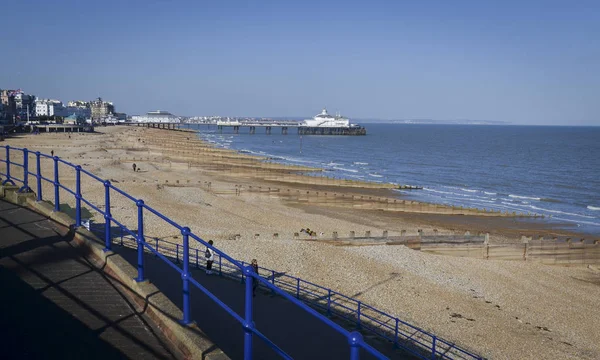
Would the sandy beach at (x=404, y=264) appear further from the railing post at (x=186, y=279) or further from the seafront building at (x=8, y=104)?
the seafront building at (x=8, y=104)

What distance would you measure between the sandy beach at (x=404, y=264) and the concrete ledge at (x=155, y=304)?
7.37 metres

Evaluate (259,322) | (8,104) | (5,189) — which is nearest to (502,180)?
(259,322)

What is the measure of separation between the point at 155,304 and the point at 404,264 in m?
14.8

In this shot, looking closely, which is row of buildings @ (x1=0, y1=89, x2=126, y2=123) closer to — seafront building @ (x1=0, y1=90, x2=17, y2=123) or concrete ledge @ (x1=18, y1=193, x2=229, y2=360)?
seafront building @ (x1=0, y1=90, x2=17, y2=123)

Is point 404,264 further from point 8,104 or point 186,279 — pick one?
point 8,104

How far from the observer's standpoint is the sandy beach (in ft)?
43.9

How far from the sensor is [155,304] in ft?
14.8

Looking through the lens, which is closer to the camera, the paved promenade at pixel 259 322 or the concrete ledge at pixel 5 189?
the paved promenade at pixel 259 322

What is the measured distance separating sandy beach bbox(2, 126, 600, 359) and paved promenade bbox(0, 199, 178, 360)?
24.5 feet

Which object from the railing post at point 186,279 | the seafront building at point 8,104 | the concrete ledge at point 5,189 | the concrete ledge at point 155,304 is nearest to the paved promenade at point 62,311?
the concrete ledge at point 155,304

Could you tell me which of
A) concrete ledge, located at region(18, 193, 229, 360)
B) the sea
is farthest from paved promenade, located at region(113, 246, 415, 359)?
the sea

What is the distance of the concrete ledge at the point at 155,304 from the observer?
3.85 meters

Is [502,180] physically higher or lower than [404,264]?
lower

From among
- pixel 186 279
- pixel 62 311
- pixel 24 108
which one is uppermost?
pixel 24 108
